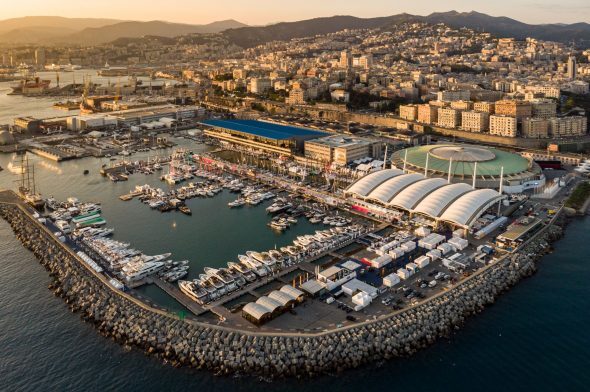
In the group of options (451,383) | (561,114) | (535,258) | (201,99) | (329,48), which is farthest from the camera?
(329,48)

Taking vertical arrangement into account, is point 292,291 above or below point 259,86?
below

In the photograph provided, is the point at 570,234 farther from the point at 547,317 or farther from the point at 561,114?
the point at 561,114

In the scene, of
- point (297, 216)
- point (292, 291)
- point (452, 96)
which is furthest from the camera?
point (452, 96)

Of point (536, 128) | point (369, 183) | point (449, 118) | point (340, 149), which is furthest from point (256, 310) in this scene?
point (449, 118)

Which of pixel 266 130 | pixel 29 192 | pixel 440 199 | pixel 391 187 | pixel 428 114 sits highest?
pixel 428 114

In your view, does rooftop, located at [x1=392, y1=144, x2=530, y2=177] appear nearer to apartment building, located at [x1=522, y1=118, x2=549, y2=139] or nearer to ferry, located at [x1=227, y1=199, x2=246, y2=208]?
apartment building, located at [x1=522, y1=118, x2=549, y2=139]

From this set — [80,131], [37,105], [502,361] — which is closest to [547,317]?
[502,361]

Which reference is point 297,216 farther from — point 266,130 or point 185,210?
point 266,130

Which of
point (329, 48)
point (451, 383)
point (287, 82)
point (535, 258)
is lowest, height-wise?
point (451, 383)
